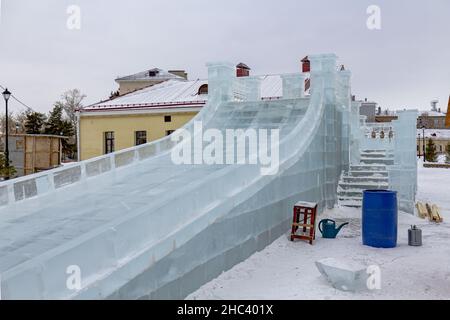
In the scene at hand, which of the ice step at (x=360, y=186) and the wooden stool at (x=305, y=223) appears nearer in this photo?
the wooden stool at (x=305, y=223)

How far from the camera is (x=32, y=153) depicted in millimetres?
25312

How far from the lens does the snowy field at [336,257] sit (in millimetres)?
6699

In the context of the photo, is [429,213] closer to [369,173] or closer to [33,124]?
[369,173]

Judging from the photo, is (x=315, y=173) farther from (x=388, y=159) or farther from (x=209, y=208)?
(x=209, y=208)

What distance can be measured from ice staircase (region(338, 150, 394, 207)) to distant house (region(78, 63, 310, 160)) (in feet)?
26.1

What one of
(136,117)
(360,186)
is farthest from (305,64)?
(360,186)

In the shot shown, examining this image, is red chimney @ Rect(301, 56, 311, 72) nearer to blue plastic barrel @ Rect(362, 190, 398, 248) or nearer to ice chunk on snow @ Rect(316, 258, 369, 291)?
blue plastic barrel @ Rect(362, 190, 398, 248)

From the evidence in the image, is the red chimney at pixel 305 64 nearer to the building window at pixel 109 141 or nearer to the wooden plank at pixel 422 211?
the building window at pixel 109 141

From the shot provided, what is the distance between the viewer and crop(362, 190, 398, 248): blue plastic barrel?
9.59 meters

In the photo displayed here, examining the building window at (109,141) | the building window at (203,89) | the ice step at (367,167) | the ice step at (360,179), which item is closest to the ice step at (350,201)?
the ice step at (360,179)

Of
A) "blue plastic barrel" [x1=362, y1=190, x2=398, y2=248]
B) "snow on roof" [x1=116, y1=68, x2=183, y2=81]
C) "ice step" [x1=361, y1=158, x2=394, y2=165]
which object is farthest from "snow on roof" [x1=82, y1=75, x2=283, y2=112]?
"blue plastic barrel" [x1=362, y1=190, x2=398, y2=248]

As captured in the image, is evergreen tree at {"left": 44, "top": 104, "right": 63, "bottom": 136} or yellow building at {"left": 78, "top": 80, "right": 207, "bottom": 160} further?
evergreen tree at {"left": 44, "top": 104, "right": 63, "bottom": 136}

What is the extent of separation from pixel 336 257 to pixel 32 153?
2077cm

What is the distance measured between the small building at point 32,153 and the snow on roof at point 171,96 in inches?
109
